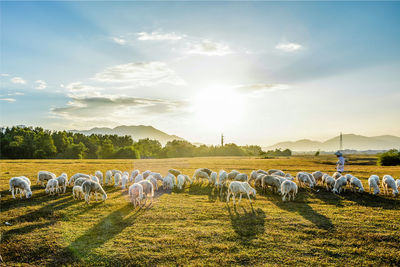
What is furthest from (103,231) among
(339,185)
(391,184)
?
(391,184)

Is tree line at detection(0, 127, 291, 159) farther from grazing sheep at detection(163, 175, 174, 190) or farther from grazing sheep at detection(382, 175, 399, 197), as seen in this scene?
grazing sheep at detection(163, 175, 174, 190)

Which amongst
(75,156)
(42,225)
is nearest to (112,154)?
(75,156)

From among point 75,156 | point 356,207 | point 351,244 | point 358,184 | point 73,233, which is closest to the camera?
point 351,244

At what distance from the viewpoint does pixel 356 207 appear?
1344 centimetres

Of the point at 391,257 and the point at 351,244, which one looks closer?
the point at 391,257

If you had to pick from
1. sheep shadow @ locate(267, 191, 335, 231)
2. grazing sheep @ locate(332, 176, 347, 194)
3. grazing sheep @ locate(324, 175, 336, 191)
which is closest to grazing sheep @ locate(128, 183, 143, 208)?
sheep shadow @ locate(267, 191, 335, 231)

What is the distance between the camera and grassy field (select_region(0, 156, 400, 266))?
7.64m

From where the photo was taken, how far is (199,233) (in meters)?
9.39

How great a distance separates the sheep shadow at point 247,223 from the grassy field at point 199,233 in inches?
1.7

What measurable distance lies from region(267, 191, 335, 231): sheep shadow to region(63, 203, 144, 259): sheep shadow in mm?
8697

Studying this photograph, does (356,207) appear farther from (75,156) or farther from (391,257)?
(75,156)

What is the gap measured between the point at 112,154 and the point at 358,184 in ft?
324

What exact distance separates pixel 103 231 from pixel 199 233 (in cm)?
420

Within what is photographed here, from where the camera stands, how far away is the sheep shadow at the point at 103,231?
817cm
